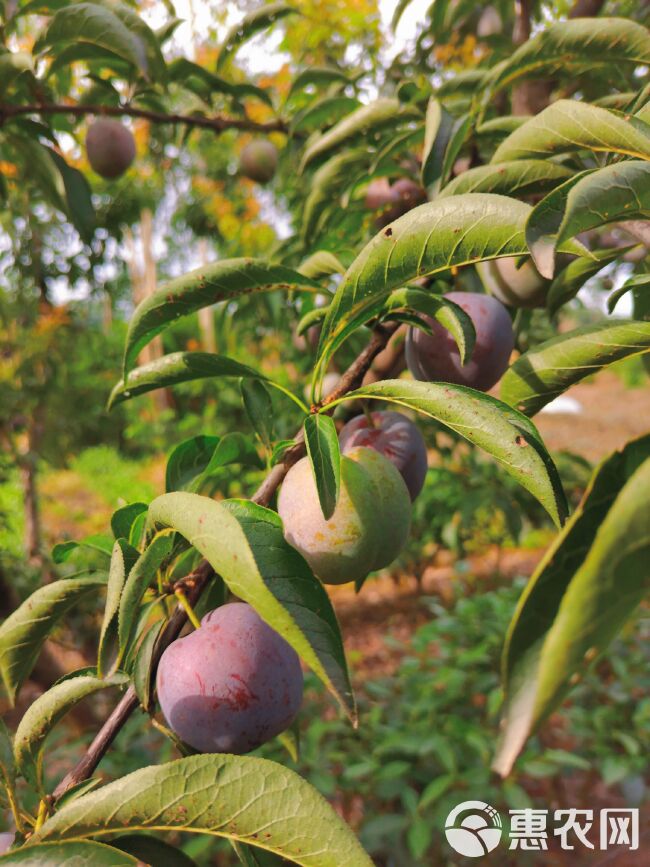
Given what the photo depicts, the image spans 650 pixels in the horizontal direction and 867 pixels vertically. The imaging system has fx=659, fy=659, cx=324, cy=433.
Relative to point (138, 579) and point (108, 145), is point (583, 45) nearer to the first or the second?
point (138, 579)

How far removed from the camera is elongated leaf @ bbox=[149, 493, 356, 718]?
1.23 ft

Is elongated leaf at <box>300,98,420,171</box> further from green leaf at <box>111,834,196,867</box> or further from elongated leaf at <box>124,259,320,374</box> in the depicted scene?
green leaf at <box>111,834,196,867</box>

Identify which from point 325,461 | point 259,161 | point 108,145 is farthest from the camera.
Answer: point 259,161

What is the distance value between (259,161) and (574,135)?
1468mm

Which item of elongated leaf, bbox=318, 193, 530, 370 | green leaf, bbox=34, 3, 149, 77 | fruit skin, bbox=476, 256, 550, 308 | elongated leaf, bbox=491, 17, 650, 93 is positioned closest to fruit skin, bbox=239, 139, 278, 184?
green leaf, bbox=34, 3, 149, 77

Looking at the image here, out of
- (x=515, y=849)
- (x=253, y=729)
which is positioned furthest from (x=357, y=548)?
(x=515, y=849)

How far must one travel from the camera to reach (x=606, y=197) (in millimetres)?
410

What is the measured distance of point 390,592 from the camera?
4363 mm

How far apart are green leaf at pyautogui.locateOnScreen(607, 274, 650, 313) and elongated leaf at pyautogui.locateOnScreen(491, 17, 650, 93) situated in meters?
0.36

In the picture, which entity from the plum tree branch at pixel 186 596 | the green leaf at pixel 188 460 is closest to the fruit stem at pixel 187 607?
the plum tree branch at pixel 186 596

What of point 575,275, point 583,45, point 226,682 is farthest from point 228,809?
point 583,45

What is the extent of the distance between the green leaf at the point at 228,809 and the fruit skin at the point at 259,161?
161cm

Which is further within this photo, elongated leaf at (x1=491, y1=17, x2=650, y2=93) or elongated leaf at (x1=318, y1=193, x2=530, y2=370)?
elongated leaf at (x1=491, y1=17, x2=650, y2=93)

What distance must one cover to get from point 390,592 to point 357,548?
395cm
